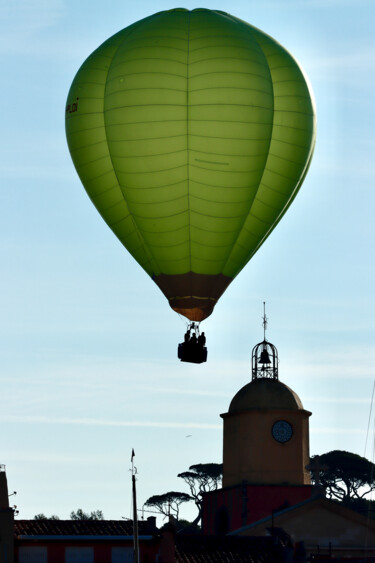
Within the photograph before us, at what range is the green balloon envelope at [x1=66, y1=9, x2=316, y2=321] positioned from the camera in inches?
2287

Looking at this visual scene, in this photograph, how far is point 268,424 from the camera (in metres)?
93.2

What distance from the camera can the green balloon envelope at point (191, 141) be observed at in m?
58.1

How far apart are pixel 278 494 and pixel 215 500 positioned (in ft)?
15.2

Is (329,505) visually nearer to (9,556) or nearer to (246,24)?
(9,556)

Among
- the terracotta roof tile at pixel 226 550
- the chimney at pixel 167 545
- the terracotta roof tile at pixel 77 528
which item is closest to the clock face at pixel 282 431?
the terracotta roof tile at pixel 226 550

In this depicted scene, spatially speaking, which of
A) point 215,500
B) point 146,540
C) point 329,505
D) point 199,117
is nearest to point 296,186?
point 199,117

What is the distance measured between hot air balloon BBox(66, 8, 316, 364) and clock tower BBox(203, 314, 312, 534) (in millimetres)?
33463

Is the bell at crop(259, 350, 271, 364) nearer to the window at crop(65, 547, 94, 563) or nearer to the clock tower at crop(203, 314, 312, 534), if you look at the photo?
the clock tower at crop(203, 314, 312, 534)

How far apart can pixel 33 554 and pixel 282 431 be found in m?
26.0

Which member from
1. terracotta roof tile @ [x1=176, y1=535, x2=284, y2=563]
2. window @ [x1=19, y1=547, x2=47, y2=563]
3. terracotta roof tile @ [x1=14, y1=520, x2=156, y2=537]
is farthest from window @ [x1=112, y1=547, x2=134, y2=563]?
terracotta roof tile @ [x1=176, y1=535, x2=284, y2=563]

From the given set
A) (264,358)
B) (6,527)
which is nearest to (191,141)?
(6,527)

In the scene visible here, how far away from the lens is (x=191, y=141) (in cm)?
5791

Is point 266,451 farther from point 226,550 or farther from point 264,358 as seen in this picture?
point 226,550

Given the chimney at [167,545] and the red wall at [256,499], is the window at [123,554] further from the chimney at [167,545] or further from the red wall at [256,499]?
the red wall at [256,499]
